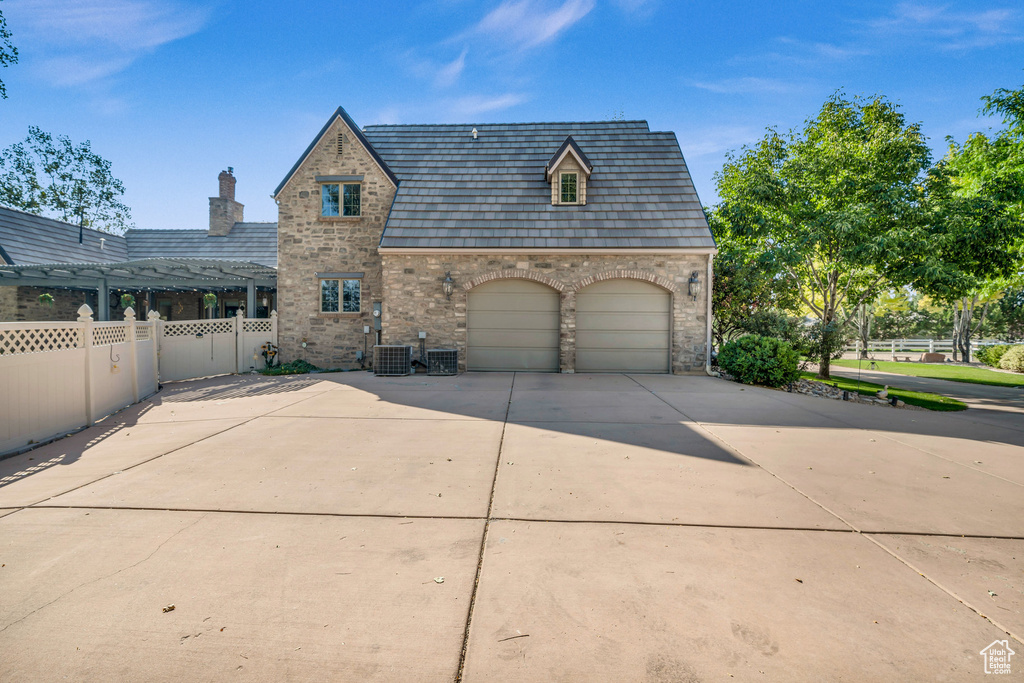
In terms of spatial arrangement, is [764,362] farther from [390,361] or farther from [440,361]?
[390,361]

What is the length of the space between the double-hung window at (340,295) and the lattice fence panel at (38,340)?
786 cm

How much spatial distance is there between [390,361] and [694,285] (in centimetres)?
898

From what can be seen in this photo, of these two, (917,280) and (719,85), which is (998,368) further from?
(719,85)

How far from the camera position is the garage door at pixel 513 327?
520 inches

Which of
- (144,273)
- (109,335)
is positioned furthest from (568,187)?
(144,273)

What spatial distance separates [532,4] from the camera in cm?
916

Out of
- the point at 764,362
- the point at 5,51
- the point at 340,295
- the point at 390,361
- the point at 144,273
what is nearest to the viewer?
the point at 5,51

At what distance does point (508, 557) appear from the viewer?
295 centimetres

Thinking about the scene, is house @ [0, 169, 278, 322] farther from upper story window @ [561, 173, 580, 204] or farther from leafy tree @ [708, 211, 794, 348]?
leafy tree @ [708, 211, 794, 348]

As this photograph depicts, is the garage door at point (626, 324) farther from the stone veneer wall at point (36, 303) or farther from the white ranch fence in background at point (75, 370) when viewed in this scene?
the stone veneer wall at point (36, 303)

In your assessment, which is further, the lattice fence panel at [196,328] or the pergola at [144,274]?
the pergola at [144,274]

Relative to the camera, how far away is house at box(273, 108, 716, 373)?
42.2 ft

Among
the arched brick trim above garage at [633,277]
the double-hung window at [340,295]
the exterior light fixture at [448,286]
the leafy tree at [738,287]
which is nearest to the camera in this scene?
the arched brick trim above garage at [633,277]

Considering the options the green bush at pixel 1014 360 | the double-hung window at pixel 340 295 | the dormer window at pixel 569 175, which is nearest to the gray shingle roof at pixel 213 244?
the double-hung window at pixel 340 295
